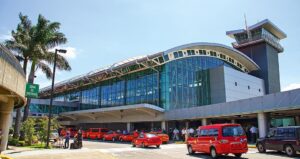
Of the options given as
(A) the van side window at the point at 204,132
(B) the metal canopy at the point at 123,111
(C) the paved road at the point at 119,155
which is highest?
(B) the metal canopy at the point at 123,111

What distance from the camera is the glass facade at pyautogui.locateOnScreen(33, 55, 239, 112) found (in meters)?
40.2

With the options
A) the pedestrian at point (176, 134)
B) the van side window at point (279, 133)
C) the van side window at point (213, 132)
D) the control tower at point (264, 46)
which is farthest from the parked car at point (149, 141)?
the control tower at point (264, 46)

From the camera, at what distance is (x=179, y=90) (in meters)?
40.8

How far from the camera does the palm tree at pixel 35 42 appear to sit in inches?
1148

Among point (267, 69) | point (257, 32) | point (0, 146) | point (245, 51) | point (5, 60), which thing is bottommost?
point (0, 146)

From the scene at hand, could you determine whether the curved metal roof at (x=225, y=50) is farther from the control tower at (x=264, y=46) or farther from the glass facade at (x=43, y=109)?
the glass facade at (x=43, y=109)

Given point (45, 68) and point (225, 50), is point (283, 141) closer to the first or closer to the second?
point (45, 68)

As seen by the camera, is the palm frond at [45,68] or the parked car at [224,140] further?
the palm frond at [45,68]

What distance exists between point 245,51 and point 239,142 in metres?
53.0

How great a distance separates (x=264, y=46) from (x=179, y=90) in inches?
1183

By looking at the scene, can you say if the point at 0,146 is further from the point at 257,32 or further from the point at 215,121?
the point at 257,32

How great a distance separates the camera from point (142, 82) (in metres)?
43.7

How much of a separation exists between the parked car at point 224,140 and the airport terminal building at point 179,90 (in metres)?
11.1

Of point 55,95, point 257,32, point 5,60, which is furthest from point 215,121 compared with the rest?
point 55,95
